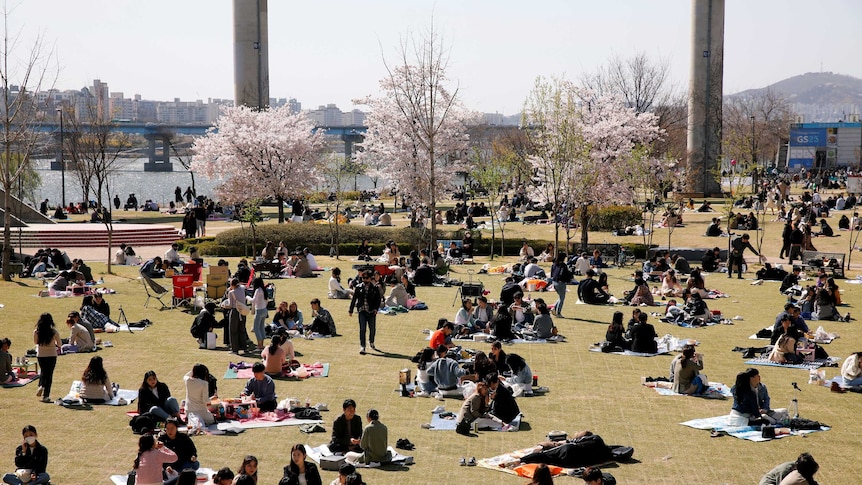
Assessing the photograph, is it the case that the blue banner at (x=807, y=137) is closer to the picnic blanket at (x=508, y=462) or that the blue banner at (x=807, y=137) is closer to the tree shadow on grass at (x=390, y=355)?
the tree shadow on grass at (x=390, y=355)

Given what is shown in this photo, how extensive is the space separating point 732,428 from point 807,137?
4834 inches

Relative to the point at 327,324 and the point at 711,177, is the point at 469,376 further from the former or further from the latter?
the point at 711,177

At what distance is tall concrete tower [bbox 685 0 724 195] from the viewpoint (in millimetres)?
73250

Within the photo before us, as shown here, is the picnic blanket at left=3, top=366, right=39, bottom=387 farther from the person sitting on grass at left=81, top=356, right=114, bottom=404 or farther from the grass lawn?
the person sitting on grass at left=81, top=356, right=114, bottom=404

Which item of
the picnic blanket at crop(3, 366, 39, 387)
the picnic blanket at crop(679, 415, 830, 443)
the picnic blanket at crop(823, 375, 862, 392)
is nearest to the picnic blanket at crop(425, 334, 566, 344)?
the picnic blanket at crop(823, 375, 862, 392)

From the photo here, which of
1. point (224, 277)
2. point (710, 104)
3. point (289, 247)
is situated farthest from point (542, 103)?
point (710, 104)

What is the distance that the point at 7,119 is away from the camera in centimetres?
3194

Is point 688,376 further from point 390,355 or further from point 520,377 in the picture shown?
point 390,355

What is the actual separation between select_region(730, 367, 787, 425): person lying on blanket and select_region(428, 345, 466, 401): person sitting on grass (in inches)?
183

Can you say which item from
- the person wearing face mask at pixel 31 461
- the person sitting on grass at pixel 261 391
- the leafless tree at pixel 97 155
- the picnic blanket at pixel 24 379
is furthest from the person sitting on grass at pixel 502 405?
the leafless tree at pixel 97 155

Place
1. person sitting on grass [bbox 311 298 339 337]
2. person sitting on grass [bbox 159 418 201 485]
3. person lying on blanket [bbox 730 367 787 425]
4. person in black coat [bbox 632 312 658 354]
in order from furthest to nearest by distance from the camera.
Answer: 1. person sitting on grass [bbox 311 298 339 337]
2. person in black coat [bbox 632 312 658 354]
3. person lying on blanket [bbox 730 367 787 425]
4. person sitting on grass [bbox 159 418 201 485]

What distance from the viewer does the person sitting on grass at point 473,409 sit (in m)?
15.5

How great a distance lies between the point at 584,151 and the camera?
4153cm

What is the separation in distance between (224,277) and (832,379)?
15.3 metres
